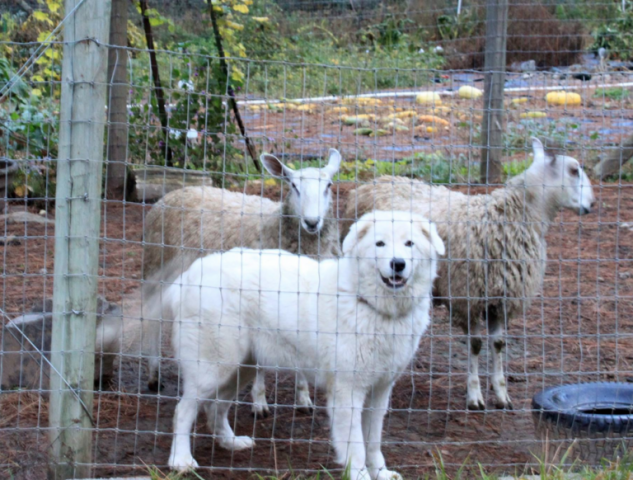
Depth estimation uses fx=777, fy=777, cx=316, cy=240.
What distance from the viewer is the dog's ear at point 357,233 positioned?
3.71 meters

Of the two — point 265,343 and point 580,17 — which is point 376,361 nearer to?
point 265,343

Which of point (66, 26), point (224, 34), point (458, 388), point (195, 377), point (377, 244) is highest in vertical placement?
point (224, 34)

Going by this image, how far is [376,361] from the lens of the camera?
367cm

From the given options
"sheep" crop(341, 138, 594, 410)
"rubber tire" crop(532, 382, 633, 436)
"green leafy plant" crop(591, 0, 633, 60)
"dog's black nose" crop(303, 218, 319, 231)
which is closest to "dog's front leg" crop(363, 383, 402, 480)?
"rubber tire" crop(532, 382, 633, 436)

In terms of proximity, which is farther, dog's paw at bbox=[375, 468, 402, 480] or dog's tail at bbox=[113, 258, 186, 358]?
dog's tail at bbox=[113, 258, 186, 358]

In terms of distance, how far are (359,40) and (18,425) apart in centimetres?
1279

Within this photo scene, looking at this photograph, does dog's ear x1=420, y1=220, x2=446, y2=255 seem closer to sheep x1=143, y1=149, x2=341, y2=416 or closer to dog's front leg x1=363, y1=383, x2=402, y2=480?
dog's front leg x1=363, y1=383, x2=402, y2=480

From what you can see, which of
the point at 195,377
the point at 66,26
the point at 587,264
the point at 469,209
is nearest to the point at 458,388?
the point at 469,209

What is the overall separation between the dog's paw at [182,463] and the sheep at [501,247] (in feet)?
6.19

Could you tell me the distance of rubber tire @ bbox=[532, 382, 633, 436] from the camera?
3.68 metres

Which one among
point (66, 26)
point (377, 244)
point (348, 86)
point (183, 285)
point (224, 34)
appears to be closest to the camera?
point (66, 26)

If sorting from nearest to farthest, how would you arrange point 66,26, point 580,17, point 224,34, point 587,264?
point 66,26 < point 587,264 < point 224,34 < point 580,17

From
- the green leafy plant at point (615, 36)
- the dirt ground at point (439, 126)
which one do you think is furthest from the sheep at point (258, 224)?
the green leafy plant at point (615, 36)

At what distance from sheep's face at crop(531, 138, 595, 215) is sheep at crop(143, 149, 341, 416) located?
1.36 meters
